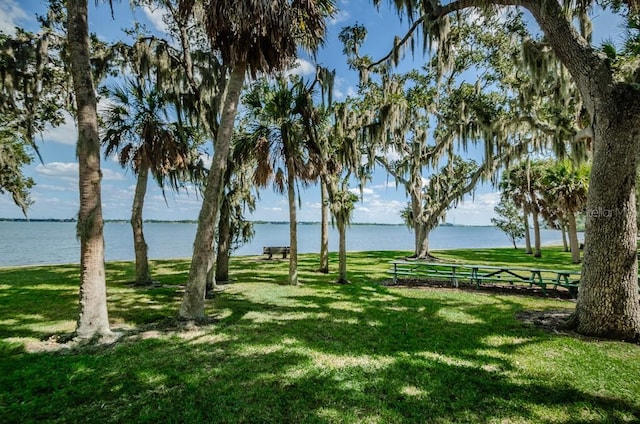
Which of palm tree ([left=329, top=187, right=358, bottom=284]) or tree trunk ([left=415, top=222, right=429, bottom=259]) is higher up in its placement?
palm tree ([left=329, top=187, right=358, bottom=284])

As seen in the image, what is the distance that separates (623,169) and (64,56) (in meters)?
12.9

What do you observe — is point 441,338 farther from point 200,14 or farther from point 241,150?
point 200,14

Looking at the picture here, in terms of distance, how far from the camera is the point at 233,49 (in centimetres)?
577

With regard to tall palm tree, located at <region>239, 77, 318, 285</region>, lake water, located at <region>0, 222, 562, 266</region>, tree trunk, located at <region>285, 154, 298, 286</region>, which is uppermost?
tall palm tree, located at <region>239, 77, 318, 285</region>

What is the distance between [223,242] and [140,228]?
8.19 feet

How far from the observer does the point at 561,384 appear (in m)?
3.69

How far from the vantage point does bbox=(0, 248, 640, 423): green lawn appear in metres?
3.14

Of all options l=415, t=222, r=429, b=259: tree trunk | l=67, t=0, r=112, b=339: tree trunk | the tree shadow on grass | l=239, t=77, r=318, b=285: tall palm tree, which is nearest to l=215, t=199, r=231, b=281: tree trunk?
l=239, t=77, r=318, b=285: tall palm tree

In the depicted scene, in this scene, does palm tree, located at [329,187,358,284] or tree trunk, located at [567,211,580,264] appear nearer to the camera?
palm tree, located at [329,187,358,284]

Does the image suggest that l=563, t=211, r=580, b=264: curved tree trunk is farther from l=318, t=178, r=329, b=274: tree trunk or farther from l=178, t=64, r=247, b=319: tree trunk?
l=178, t=64, r=247, b=319: tree trunk

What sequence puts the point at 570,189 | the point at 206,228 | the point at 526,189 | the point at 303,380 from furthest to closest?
the point at 526,189, the point at 570,189, the point at 206,228, the point at 303,380

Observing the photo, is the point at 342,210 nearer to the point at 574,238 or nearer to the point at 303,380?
the point at 303,380

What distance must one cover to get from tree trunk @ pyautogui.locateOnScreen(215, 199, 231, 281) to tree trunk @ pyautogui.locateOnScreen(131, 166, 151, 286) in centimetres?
219

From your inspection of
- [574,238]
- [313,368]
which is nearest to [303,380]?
[313,368]
